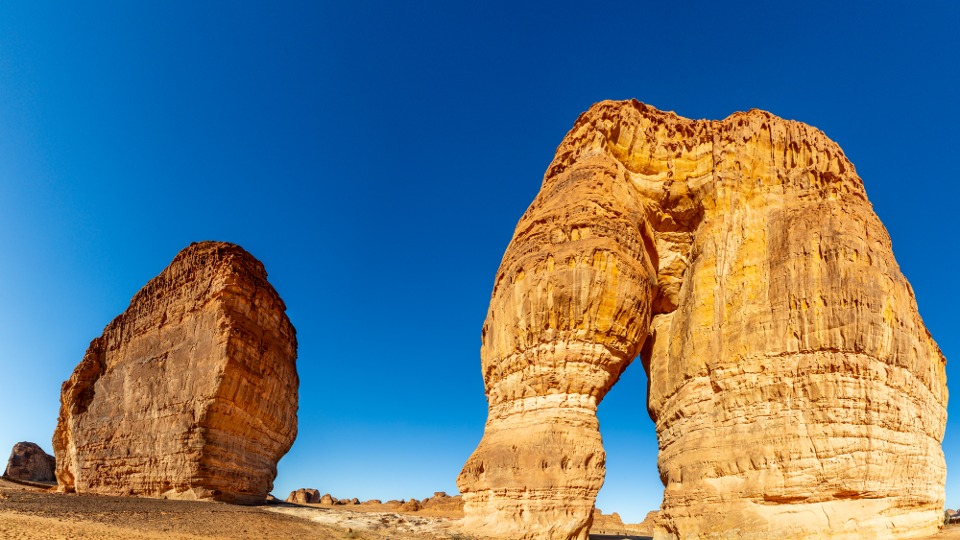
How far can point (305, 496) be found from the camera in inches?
2391

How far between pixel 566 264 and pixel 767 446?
7.77 metres

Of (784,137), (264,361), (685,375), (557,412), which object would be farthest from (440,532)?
(784,137)

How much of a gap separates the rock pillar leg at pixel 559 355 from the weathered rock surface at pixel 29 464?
54133 mm

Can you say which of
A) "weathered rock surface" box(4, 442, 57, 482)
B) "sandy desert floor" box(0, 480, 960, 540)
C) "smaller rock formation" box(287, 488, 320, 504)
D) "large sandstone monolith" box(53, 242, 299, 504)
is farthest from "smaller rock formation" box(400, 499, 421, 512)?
"weathered rock surface" box(4, 442, 57, 482)

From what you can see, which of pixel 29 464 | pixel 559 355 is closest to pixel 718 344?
pixel 559 355

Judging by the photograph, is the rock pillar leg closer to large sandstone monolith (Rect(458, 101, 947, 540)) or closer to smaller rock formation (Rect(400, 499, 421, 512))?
large sandstone monolith (Rect(458, 101, 947, 540))

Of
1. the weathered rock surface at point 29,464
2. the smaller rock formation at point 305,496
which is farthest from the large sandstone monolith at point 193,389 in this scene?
the smaller rock formation at point 305,496

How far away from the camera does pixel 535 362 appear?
1827 centimetres

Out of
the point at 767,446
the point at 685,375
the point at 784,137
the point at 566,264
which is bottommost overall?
the point at 767,446

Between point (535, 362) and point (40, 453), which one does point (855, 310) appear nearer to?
point (535, 362)

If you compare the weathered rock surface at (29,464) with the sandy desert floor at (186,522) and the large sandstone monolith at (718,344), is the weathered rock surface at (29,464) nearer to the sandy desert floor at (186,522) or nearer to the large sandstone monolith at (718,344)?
the sandy desert floor at (186,522)

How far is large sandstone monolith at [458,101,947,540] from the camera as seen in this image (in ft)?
46.9

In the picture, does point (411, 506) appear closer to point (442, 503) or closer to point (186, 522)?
point (442, 503)

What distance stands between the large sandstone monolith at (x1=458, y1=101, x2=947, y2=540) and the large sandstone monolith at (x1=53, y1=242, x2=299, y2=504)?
1154 cm
